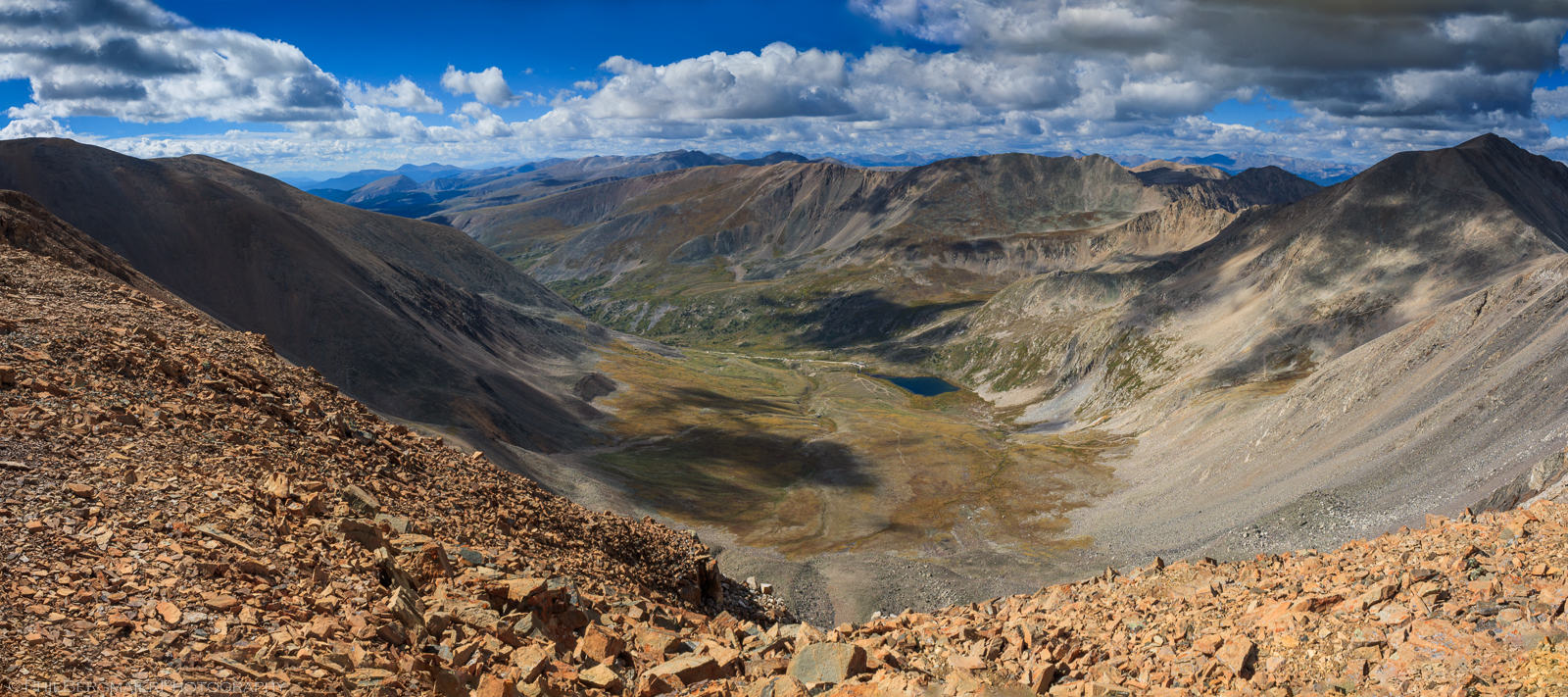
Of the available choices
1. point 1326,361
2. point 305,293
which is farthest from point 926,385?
point 305,293

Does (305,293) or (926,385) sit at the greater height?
(305,293)

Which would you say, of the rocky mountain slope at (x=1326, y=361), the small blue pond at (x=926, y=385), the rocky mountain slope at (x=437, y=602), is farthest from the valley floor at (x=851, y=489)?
the small blue pond at (x=926, y=385)

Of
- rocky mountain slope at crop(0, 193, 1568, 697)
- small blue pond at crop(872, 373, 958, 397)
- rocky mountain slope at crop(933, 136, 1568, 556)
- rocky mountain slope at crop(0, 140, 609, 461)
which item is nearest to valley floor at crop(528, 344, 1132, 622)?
rocky mountain slope at crop(933, 136, 1568, 556)

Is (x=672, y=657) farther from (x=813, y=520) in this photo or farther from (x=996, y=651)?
(x=813, y=520)

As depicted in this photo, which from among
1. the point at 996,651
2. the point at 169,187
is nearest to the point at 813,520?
the point at 996,651

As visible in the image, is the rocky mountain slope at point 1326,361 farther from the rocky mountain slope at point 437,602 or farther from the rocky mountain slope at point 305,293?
the rocky mountain slope at point 305,293

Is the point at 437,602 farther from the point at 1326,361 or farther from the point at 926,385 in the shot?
the point at 926,385

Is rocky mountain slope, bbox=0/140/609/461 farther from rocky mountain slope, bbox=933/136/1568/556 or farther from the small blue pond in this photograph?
the small blue pond
